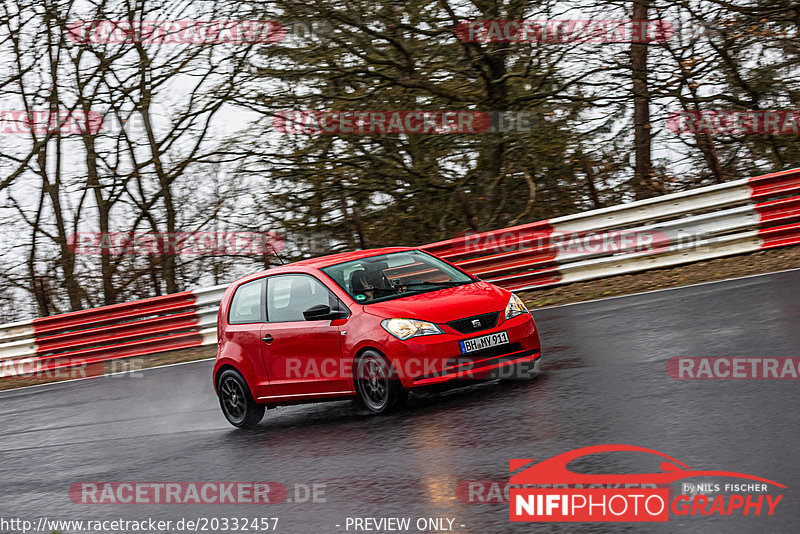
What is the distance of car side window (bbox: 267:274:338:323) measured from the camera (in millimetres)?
9497

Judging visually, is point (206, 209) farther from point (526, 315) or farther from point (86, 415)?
point (526, 315)

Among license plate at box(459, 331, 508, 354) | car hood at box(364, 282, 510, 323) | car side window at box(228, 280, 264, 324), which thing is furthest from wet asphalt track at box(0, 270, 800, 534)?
car side window at box(228, 280, 264, 324)

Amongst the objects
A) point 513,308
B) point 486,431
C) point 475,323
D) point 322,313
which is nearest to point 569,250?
point 513,308

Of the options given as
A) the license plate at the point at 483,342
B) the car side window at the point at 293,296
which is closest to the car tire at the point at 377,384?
the license plate at the point at 483,342

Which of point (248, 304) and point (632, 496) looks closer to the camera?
point (632, 496)

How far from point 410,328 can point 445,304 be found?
1.44 ft

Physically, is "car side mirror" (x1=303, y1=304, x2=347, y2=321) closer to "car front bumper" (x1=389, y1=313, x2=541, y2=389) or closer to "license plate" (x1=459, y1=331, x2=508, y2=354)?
"car front bumper" (x1=389, y1=313, x2=541, y2=389)

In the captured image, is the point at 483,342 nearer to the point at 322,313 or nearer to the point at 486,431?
the point at 486,431

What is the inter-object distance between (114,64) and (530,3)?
9.32m

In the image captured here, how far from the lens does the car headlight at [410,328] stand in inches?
333

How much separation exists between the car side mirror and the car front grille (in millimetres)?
1108

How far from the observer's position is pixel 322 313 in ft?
29.7

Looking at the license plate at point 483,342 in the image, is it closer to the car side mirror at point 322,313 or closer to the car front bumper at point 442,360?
the car front bumper at point 442,360

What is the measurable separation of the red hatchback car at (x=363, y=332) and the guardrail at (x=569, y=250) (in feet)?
17.9
